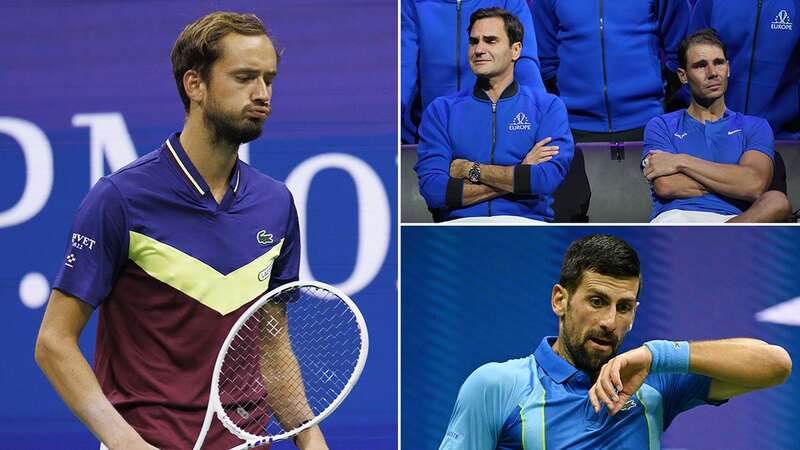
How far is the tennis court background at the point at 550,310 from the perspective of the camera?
4520mm

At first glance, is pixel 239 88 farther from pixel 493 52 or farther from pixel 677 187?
pixel 677 187

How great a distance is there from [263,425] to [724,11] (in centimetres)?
270

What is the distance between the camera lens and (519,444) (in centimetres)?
323

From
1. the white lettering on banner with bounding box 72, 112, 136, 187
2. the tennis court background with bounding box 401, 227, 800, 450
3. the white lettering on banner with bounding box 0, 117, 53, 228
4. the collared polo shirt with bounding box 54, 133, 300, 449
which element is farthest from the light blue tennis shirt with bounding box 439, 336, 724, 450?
the white lettering on banner with bounding box 0, 117, 53, 228

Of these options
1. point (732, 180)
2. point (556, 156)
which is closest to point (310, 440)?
point (556, 156)

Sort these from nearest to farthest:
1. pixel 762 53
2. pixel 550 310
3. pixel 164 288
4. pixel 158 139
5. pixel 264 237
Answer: pixel 164 288 → pixel 264 237 → pixel 550 310 → pixel 762 53 → pixel 158 139

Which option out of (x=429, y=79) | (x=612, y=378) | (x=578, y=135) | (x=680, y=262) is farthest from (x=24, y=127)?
(x=612, y=378)

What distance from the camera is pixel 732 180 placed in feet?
15.0

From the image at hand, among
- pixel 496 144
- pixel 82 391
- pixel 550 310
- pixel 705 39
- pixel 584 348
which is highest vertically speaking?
pixel 705 39

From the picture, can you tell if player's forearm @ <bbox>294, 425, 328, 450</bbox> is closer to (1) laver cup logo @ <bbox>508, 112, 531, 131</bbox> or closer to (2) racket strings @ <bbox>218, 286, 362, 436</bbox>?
(2) racket strings @ <bbox>218, 286, 362, 436</bbox>

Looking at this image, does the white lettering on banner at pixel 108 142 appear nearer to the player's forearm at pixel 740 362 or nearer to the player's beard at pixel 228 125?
the player's beard at pixel 228 125

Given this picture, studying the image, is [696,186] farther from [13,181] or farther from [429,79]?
[13,181]

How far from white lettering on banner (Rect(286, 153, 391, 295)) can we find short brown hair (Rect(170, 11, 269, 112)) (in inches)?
71.4

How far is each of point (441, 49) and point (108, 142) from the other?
4.48ft
